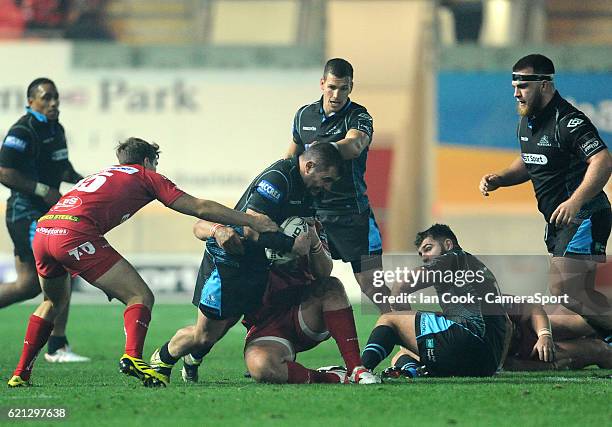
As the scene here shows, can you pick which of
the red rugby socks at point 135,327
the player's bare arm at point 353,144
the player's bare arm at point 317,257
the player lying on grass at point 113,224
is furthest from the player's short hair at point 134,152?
the player's bare arm at point 353,144

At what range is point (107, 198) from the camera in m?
7.38

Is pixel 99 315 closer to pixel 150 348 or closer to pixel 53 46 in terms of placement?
pixel 150 348

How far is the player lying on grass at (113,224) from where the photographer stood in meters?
7.22

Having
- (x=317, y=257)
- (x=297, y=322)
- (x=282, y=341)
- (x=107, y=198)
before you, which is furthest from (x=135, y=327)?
(x=317, y=257)

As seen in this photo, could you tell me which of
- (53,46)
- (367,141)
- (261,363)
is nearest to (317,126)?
(367,141)

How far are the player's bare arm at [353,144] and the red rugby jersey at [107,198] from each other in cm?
156

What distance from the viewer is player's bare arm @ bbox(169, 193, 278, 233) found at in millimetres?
7148

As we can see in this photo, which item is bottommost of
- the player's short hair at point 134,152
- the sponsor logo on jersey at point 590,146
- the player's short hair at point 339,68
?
the player's short hair at point 134,152

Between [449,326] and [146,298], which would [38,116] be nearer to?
[146,298]

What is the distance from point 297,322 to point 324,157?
1100 millimetres

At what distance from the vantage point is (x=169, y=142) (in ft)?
62.8

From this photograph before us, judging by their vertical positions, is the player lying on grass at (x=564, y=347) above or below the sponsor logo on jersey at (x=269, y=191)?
below

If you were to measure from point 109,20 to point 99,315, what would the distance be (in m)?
7.40

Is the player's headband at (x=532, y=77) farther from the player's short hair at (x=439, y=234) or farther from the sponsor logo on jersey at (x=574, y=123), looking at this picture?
the player's short hair at (x=439, y=234)
